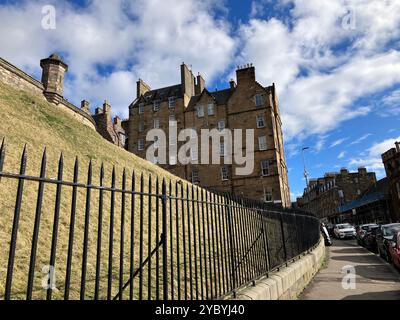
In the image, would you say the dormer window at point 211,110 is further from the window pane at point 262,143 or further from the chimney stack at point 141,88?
the chimney stack at point 141,88

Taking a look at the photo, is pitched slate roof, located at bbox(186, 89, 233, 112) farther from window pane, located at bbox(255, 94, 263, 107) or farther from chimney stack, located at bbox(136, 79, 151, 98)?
chimney stack, located at bbox(136, 79, 151, 98)

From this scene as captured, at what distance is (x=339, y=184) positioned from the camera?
71.5 m

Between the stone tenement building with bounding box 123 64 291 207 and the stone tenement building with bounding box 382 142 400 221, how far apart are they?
14187mm

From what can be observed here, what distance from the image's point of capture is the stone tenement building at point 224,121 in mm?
37125

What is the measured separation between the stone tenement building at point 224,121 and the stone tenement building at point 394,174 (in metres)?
14.2

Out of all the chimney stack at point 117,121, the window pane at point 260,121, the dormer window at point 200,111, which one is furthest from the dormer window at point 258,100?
the chimney stack at point 117,121

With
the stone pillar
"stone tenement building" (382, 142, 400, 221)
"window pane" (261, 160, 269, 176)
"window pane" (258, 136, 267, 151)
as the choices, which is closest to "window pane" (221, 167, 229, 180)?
"window pane" (261, 160, 269, 176)

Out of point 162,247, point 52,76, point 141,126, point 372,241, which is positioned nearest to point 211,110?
point 141,126

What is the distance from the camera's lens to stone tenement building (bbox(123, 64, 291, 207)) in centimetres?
3712

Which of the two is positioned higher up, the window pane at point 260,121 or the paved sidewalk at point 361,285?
the window pane at point 260,121

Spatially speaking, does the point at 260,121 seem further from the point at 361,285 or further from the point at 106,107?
the point at 361,285
